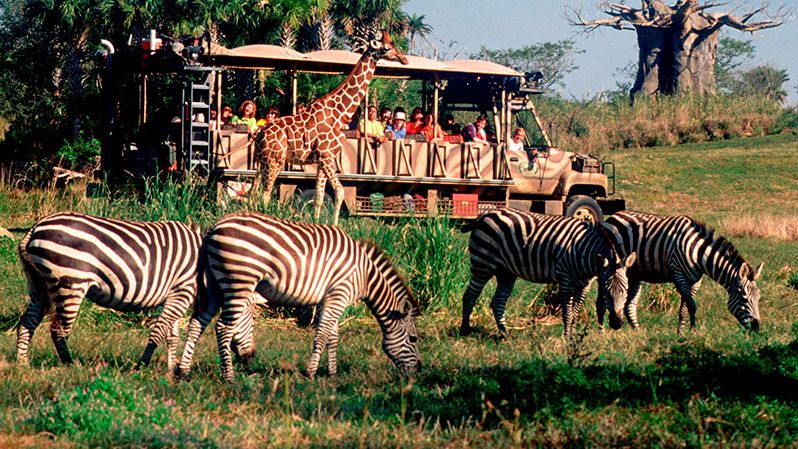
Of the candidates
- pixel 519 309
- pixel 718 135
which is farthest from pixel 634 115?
pixel 519 309

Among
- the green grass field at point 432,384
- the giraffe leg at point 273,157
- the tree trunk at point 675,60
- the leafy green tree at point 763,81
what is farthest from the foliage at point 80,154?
the leafy green tree at point 763,81

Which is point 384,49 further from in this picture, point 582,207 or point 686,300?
point 686,300

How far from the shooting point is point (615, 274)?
11047 millimetres

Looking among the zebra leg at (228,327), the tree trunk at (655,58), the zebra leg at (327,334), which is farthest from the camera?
the tree trunk at (655,58)

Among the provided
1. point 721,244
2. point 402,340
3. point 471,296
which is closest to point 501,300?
point 471,296

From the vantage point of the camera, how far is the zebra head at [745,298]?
1150cm

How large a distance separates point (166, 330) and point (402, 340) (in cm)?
195

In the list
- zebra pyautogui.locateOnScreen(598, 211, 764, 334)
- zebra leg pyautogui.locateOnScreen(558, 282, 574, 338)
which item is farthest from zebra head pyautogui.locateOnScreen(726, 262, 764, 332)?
zebra leg pyautogui.locateOnScreen(558, 282, 574, 338)

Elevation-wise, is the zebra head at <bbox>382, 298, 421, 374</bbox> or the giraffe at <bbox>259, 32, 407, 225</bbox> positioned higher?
the giraffe at <bbox>259, 32, 407, 225</bbox>

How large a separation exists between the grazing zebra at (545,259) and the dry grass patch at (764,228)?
11536 millimetres

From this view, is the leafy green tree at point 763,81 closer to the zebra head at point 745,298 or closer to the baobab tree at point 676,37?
the baobab tree at point 676,37

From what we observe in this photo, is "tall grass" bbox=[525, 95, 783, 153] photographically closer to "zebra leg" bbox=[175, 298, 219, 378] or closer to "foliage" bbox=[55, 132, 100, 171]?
"foliage" bbox=[55, 132, 100, 171]

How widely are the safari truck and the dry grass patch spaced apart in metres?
2.44

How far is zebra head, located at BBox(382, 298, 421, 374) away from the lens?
30.0 feet
